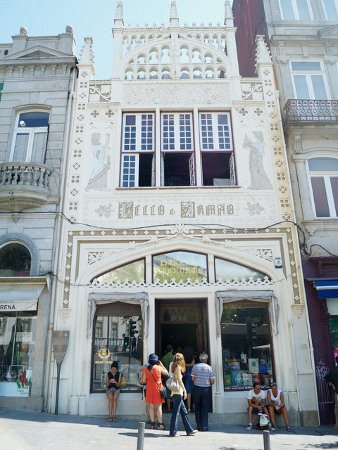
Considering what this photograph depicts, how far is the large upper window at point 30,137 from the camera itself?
514 inches

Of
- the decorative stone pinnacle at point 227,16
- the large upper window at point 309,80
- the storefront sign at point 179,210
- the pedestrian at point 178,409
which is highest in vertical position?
the decorative stone pinnacle at point 227,16

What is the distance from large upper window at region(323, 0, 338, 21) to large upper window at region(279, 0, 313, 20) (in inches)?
26.9

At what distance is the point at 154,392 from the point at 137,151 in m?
7.72

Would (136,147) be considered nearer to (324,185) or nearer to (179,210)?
(179,210)

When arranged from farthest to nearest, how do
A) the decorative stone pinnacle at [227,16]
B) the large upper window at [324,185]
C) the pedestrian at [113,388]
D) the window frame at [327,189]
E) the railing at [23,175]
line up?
the decorative stone pinnacle at [227,16] → the large upper window at [324,185] → the window frame at [327,189] → the railing at [23,175] → the pedestrian at [113,388]

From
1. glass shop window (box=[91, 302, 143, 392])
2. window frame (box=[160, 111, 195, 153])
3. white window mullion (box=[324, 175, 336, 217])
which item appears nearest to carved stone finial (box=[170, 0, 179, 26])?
window frame (box=[160, 111, 195, 153])

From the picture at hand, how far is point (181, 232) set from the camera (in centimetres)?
1186

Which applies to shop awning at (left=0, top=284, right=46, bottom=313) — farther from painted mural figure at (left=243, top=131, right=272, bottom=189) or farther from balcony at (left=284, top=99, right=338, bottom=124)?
balcony at (left=284, top=99, right=338, bottom=124)

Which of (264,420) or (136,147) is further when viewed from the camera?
(136,147)

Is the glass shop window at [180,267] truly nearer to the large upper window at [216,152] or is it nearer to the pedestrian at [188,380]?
the pedestrian at [188,380]

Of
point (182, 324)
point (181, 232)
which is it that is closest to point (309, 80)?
point (181, 232)

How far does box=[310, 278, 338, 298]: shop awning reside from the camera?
35.5 feet

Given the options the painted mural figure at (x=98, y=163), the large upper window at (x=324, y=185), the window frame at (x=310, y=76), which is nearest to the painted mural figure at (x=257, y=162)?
the large upper window at (x=324, y=185)

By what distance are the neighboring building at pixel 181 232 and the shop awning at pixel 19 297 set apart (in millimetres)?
818
